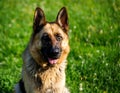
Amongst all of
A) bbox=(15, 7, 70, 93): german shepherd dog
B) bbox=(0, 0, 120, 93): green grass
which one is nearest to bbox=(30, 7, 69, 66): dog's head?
bbox=(15, 7, 70, 93): german shepherd dog

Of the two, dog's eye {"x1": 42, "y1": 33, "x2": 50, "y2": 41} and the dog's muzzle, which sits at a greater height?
dog's eye {"x1": 42, "y1": 33, "x2": 50, "y2": 41}

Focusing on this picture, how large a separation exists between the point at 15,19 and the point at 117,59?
434 cm

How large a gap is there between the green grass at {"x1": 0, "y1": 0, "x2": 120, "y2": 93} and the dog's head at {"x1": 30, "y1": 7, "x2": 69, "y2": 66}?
112 cm

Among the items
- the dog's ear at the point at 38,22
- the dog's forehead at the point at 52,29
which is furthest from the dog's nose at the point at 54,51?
the dog's ear at the point at 38,22

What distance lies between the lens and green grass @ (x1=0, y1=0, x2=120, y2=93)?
335 inches

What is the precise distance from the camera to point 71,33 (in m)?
10.9

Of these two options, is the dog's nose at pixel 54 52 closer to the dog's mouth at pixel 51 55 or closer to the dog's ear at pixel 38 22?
the dog's mouth at pixel 51 55

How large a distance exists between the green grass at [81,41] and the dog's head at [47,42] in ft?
3.69

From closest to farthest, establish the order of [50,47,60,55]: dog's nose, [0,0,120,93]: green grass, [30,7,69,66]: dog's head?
1. [50,47,60,55]: dog's nose
2. [30,7,69,66]: dog's head
3. [0,0,120,93]: green grass

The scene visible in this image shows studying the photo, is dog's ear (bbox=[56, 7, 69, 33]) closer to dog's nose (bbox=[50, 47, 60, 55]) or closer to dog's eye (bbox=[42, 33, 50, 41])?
dog's eye (bbox=[42, 33, 50, 41])

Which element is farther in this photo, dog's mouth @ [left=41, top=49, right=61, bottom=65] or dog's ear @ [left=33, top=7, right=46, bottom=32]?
dog's ear @ [left=33, top=7, right=46, bottom=32]

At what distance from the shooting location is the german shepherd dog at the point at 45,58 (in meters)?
7.42

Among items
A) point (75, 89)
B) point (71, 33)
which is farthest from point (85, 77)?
point (71, 33)

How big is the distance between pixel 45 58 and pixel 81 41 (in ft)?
9.82
